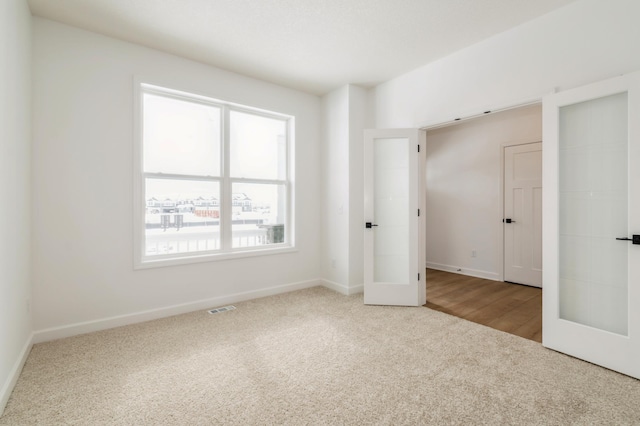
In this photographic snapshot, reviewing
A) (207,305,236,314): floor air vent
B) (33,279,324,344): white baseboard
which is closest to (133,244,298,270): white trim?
(33,279,324,344): white baseboard

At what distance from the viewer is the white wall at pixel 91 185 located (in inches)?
107

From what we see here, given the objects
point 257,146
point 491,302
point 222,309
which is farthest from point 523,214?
point 222,309

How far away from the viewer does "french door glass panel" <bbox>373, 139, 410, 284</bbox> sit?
12.2 ft

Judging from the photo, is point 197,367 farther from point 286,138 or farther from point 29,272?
point 286,138

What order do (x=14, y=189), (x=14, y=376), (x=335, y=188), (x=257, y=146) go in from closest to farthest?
(x=14, y=376) < (x=14, y=189) < (x=257, y=146) < (x=335, y=188)

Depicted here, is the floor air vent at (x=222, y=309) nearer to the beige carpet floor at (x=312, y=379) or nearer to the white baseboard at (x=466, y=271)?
the beige carpet floor at (x=312, y=379)

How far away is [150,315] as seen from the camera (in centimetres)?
321

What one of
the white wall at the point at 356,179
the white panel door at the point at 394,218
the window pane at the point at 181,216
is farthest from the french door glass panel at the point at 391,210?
the window pane at the point at 181,216

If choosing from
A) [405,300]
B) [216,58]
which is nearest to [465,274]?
[405,300]

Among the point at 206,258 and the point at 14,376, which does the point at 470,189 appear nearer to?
the point at 206,258

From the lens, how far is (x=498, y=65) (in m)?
2.98

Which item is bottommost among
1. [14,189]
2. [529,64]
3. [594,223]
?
[594,223]

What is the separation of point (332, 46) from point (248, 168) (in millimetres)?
1835

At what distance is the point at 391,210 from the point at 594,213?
6.29 feet
